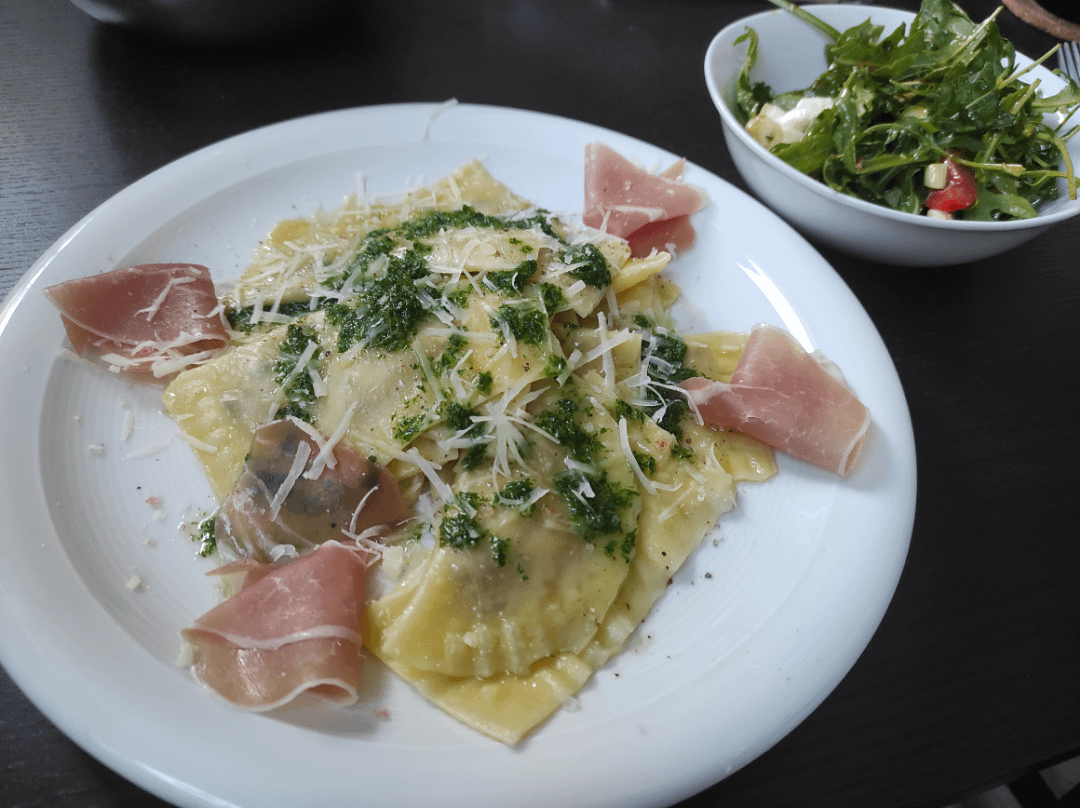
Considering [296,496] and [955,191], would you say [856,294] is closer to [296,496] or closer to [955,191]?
[955,191]

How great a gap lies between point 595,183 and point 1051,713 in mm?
2724

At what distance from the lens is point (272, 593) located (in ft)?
6.47

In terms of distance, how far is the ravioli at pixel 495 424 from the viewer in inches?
80.2

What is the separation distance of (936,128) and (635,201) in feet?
4.70

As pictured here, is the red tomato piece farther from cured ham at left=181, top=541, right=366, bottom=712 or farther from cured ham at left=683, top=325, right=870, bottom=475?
cured ham at left=181, top=541, right=366, bottom=712

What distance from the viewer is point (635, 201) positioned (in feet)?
9.77

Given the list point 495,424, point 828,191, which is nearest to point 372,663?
point 495,424

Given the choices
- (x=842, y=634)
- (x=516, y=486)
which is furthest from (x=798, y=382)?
(x=516, y=486)

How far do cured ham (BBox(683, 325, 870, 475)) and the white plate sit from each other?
0.12 meters

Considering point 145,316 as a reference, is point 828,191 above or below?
above

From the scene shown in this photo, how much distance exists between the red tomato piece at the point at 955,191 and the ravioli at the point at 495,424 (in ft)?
3.82

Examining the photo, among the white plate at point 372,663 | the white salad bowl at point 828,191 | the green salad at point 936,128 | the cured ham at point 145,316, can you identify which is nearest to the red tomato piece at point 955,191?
the green salad at point 936,128

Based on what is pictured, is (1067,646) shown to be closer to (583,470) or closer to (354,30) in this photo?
(583,470)

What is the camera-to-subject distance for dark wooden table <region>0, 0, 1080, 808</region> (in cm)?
205
